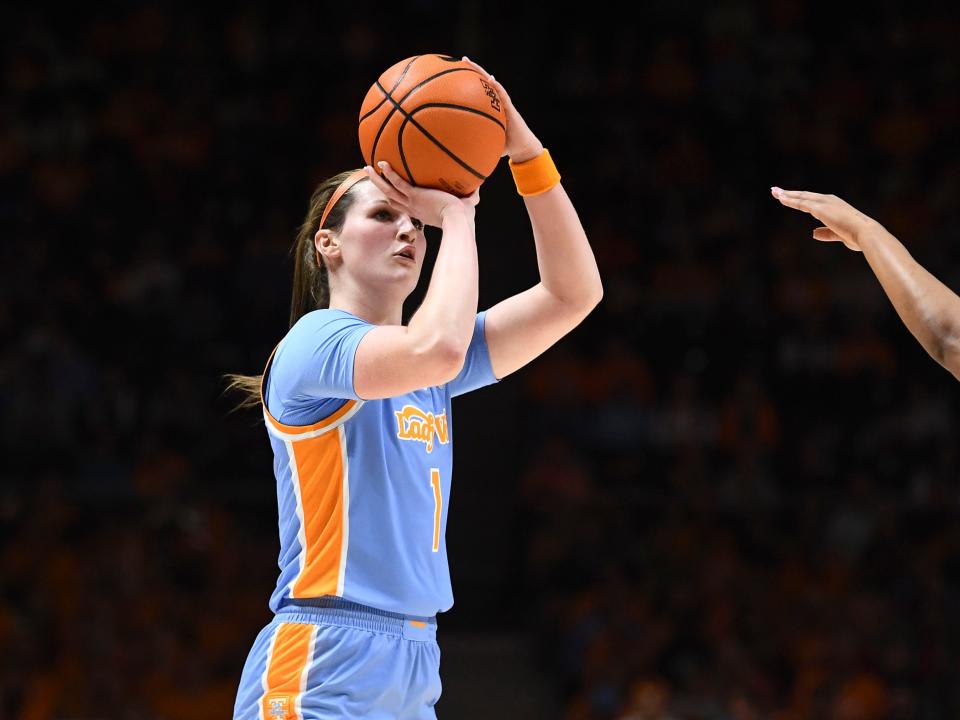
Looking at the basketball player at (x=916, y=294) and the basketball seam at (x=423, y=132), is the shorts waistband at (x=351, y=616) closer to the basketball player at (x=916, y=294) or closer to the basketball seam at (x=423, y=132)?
the basketball seam at (x=423, y=132)

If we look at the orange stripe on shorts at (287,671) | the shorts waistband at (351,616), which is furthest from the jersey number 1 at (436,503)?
the orange stripe on shorts at (287,671)

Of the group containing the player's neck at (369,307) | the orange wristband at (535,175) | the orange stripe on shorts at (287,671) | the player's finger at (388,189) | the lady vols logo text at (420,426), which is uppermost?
the orange wristband at (535,175)

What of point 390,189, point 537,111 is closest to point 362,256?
point 390,189

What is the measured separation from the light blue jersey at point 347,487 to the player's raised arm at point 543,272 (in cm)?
50

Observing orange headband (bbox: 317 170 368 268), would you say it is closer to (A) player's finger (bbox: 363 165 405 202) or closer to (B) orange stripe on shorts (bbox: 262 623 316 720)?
(A) player's finger (bbox: 363 165 405 202)

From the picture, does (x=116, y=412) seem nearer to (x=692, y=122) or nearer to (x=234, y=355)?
(x=234, y=355)

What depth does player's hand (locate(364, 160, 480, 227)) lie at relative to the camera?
3.38 metres

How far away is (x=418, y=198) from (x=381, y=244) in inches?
9.1

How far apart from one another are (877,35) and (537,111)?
374 centimetres

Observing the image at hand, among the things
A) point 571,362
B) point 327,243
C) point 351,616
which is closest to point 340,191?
point 327,243

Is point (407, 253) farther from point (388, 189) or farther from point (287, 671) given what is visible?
point (287, 671)

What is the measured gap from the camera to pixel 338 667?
3258mm

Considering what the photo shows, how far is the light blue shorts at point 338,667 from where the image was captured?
324 cm

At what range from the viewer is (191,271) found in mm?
10625
